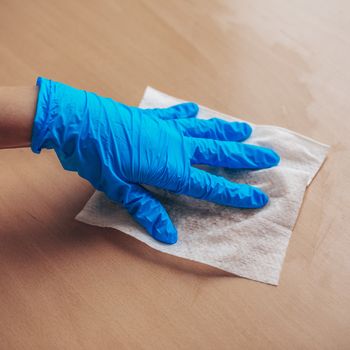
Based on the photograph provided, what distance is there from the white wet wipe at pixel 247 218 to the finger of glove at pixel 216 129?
0.04m

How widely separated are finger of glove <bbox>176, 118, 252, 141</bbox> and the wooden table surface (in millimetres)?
67

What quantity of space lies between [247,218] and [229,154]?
0.13 metres

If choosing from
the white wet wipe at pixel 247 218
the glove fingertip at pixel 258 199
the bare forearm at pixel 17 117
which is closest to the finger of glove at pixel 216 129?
the white wet wipe at pixel 247 218

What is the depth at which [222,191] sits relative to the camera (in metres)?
0.78

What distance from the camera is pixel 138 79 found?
3.21ft

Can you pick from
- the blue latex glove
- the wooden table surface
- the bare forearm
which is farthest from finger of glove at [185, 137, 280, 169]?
the bare forearm

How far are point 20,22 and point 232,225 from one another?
771 millimetres

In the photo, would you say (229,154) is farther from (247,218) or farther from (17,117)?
(17,117)

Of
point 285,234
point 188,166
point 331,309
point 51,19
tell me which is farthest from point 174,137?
point 51,19

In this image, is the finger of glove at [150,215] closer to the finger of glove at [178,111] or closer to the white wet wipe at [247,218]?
the white wet wipe at [247,218]

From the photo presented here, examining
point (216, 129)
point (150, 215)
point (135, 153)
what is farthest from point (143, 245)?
point (216, 129)

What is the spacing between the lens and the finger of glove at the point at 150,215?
0.76m

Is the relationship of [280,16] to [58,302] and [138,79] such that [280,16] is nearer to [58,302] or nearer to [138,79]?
[138,79]

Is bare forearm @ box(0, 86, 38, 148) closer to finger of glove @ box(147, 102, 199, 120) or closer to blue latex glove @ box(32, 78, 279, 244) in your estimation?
blue latex glove @ box(32, 78, 279, 244)
